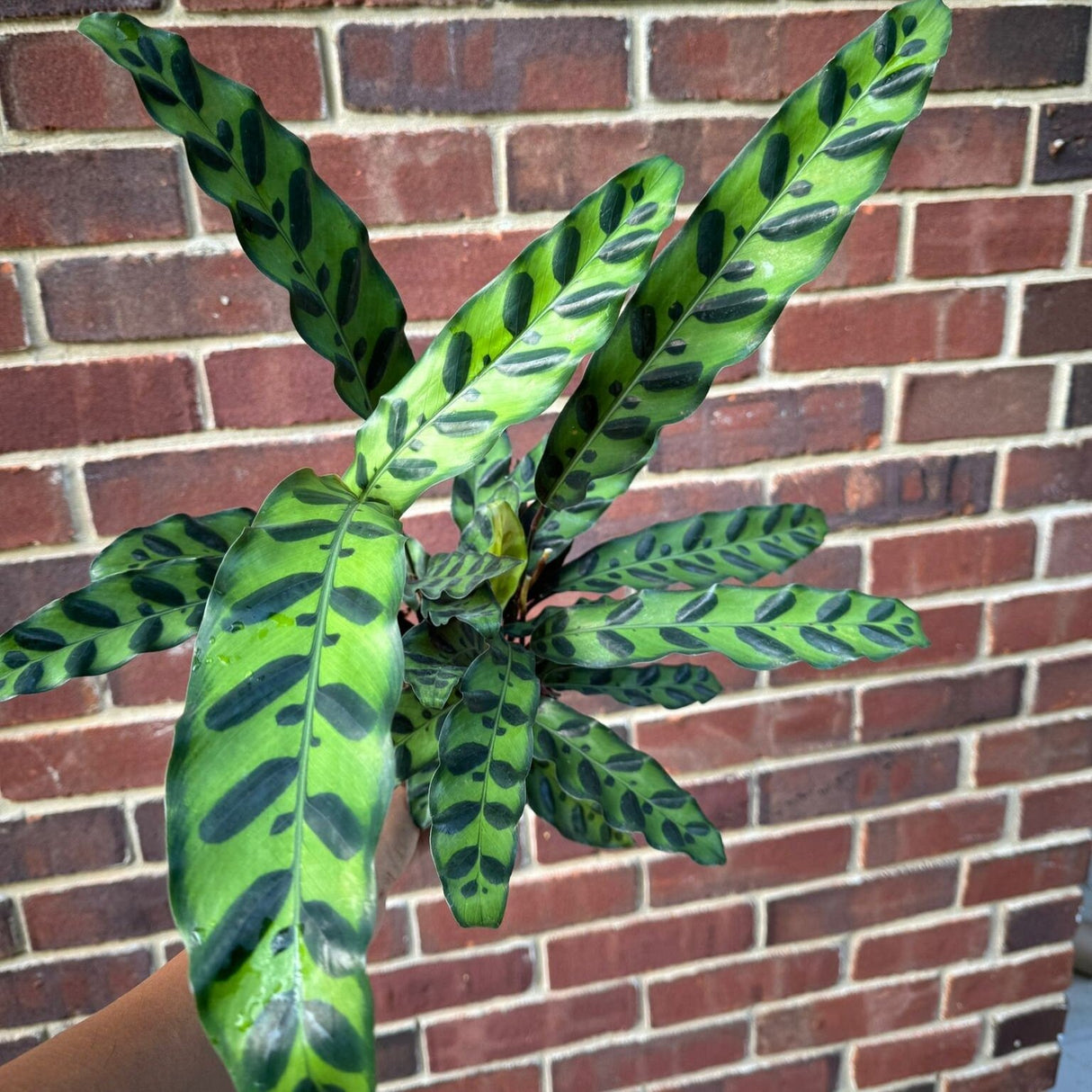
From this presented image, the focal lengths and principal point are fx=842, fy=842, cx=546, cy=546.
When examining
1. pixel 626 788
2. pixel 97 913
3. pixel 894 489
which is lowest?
pixel 97 913

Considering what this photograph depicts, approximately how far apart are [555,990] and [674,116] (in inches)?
42.1

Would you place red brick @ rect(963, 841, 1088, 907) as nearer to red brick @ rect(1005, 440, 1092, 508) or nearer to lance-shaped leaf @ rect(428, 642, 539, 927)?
red brick @ rect(1005, 440, 1092, 508)

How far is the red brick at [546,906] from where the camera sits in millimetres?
1064

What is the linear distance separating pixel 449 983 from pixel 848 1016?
59 centimetres

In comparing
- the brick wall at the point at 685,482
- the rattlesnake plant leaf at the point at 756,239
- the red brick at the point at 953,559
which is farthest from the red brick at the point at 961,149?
the rattlesnake plant leaf at the point at 756,239

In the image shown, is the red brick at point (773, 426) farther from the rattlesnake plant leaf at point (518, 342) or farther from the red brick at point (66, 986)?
the red brick at point (66, 986)

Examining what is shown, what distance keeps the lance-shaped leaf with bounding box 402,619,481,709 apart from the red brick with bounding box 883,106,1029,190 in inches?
27.0

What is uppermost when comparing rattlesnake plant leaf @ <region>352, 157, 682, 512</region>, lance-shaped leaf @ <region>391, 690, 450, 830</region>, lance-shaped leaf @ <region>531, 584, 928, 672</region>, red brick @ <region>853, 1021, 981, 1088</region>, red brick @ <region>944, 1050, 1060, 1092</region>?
rattlesnake plant leaf @ <region>352, 157, 682, 512</region>

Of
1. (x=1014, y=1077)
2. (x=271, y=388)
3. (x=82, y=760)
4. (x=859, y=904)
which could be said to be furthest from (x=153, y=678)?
(x=1014, y=1077)

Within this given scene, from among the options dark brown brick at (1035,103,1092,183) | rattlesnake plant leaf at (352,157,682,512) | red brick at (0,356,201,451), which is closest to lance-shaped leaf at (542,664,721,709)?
rattlesnake plant leaf at (352,157,682,512)

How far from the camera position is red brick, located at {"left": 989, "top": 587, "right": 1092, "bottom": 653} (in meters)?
1.08

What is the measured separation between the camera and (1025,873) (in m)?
1.22

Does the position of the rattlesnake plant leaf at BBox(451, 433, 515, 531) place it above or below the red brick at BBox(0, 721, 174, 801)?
above

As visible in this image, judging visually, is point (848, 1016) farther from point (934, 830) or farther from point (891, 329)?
point (891, 329)
